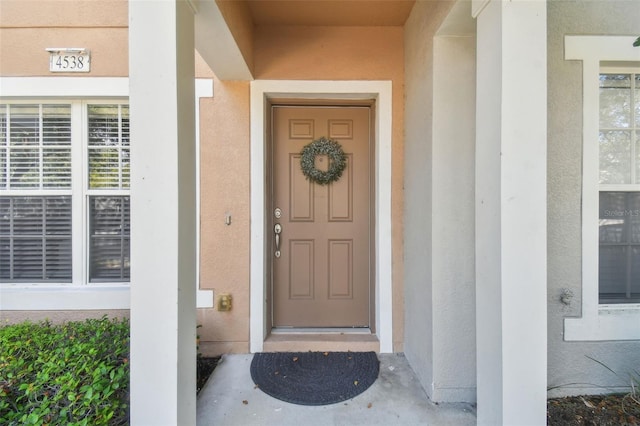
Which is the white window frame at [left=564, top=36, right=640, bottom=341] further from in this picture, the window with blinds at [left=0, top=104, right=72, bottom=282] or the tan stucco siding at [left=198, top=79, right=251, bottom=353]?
the window with blinds at [left=0, top=104, right=72, bottom=282]

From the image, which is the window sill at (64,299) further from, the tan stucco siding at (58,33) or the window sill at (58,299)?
the tan stucco siding at (58,33)

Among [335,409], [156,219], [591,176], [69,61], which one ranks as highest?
[69,61]

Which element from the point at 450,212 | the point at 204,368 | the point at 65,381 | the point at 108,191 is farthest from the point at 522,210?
the point at 108,191

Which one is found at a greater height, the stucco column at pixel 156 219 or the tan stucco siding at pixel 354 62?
the tan stucco siding at pixel 354 62

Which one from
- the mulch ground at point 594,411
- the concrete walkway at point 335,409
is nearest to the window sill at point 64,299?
the concrete walkway at point 335,409

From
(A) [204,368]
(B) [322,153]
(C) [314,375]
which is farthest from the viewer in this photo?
(B) [322,153]

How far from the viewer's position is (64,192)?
261 centimetres

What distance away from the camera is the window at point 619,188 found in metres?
2.03

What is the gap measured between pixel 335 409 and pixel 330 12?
9.52ft

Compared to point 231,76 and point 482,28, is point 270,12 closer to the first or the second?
point 231,76

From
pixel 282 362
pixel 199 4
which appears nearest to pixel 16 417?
pixel 282 362

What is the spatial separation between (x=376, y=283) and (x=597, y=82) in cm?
211

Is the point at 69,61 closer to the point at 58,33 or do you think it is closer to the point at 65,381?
the point at 58,33

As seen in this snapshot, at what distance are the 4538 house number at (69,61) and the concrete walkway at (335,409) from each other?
2.76 metres
